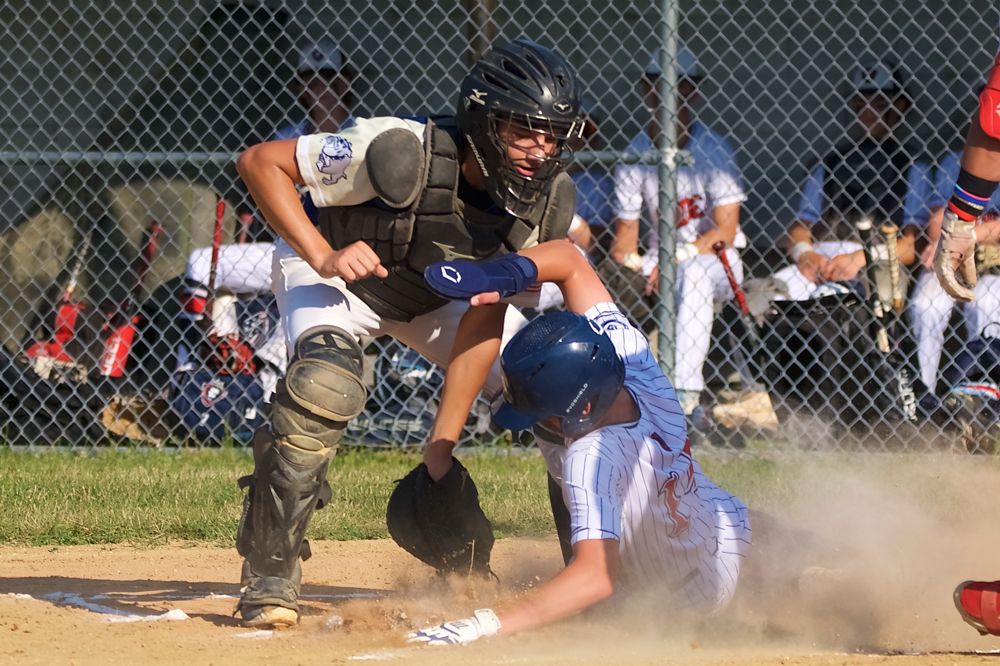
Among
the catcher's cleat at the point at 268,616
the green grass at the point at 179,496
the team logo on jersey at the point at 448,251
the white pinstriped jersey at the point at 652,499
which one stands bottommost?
the green grass at the point at 179,496

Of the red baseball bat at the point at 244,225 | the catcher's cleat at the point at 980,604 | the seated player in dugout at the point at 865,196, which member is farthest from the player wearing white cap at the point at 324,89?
the catcher's cleat at the point at 980,604

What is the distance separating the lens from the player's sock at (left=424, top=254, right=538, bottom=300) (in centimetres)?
297

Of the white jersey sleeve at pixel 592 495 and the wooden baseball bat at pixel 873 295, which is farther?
the wooden baseball bat at pixel 873 295

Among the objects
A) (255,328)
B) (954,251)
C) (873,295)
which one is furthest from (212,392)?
(954,251)

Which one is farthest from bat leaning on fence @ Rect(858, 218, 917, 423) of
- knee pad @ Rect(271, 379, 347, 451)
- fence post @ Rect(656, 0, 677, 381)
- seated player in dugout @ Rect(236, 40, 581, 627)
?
knee pad @ Rect(271, 379, 347, 451)

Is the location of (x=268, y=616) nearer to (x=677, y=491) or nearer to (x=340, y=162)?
(x=677, y=491)

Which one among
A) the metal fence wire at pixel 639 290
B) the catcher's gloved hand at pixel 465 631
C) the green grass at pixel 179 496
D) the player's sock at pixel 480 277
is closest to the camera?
the catcher's gloved hand at pixel 465 631

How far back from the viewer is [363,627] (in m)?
3.19

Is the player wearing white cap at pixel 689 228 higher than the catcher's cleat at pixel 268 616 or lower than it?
higher

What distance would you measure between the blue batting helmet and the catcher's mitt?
2.27 feet

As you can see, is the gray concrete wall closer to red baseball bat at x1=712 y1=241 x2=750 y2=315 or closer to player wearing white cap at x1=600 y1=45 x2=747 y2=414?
player wearing white cap at x1=600 y1=45 x2=747 y2=414

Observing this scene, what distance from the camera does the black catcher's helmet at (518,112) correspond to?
10.5 feet

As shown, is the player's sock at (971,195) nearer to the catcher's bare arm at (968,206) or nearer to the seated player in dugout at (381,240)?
the catcher's bare arm at (968,206)

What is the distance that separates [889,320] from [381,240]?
12.4 feet
